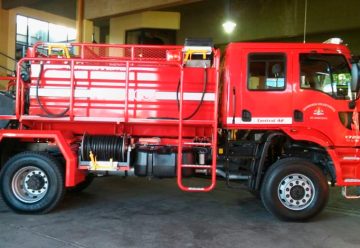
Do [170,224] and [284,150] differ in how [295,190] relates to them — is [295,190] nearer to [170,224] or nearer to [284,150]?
[284,150]

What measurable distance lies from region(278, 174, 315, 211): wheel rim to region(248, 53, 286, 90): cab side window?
1420 millimetres

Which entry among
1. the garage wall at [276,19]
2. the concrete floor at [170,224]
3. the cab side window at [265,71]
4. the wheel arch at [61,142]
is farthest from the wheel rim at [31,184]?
the garage wall at [276,19]

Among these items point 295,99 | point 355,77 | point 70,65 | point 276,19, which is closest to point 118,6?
point 276,19

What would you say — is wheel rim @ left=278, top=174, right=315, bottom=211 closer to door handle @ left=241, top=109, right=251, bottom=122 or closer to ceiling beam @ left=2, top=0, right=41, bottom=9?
door handle @ left=241, top=109, right=251, bottom=122

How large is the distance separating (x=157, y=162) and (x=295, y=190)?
2.14 metres

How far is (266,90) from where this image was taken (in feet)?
21.3

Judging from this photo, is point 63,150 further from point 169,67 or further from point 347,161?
point 347,161

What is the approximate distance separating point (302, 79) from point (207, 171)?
80.0 inches

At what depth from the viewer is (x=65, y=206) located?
7012 millimetres

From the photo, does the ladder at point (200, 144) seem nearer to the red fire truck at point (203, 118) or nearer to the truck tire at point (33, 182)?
the red fire truck at point (203, 118)

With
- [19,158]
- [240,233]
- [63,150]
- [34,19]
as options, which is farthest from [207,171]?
[34,19]

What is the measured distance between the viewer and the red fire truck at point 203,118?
6363mm

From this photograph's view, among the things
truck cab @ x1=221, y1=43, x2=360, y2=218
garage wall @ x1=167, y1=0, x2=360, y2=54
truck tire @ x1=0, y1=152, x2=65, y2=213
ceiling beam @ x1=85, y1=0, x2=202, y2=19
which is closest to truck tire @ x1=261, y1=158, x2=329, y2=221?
truck cab @ x1=221, y1=43, x2=360, y2=218

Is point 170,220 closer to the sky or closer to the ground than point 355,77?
closer to the ground
